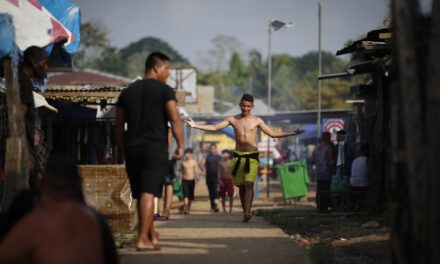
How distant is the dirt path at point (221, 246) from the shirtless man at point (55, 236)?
2.47 metres

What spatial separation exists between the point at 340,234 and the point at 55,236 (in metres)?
8.71

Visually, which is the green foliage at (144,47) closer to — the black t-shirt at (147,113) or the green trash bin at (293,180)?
the green trash bin at (293,180)

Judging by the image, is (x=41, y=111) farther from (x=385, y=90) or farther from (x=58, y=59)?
(x=385, y=90)

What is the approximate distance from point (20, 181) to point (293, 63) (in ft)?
374

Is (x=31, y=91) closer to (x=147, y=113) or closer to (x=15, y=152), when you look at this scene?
(x=15, y=152)

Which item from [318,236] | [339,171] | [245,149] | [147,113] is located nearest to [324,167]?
[339,171]

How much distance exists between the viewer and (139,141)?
23.0 feet

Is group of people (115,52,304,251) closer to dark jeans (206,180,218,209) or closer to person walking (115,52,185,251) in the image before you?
person walking (115,52,185,251)

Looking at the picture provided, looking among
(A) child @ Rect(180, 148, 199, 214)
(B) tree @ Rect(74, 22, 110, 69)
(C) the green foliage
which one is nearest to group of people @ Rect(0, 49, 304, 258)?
(A) child @ Rect(180, 148, 199, 214)

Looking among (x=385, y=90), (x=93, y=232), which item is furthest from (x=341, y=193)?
(x=93, y=232)

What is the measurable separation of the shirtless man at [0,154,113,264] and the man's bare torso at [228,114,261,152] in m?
7.50

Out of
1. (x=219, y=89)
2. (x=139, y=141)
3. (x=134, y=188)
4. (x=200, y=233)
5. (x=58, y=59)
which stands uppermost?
(x=219, y=89)

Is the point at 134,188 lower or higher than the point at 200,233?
higher

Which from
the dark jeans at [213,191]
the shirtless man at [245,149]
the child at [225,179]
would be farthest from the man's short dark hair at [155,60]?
the dark jeans at [213,191]
